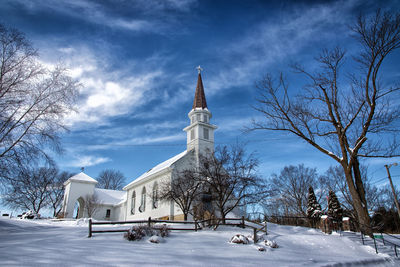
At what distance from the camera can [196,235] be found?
14445 mm

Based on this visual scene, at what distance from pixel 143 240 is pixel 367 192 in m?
33.6

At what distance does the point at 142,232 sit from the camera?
1280 centimetres

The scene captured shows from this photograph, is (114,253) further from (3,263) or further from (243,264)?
(243,264)

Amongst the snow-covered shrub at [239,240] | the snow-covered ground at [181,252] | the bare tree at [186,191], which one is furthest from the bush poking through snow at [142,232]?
the bare tree at [186,191]

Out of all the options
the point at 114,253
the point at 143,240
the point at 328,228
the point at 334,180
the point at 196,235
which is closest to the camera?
the point at 114,253

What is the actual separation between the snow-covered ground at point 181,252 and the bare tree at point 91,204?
78.6ft

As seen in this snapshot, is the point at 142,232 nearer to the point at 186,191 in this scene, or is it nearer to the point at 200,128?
the point at 186,191

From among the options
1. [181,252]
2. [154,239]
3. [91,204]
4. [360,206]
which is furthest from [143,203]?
[360,206]

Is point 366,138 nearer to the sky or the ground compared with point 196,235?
nearer to the sky

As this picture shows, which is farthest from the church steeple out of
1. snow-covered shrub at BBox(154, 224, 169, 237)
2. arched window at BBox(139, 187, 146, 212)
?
snow-covered shrub at BBox(154, 224, 169, 237)

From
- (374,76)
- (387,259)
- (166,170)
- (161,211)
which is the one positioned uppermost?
(374,76)

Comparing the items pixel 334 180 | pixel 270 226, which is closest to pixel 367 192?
pixel 334 180

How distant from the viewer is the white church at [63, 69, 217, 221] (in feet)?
88.5

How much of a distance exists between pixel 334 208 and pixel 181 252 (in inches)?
979
